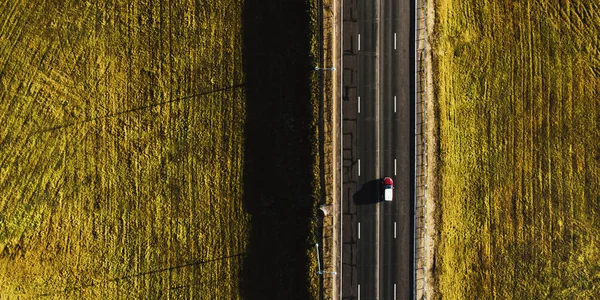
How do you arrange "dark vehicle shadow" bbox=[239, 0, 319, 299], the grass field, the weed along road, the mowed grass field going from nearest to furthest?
1. the weed along road
2. "dark vehicle shadow" bbox=[239, 0, 319, 299]
3. the grass field
4. the mowed grass field

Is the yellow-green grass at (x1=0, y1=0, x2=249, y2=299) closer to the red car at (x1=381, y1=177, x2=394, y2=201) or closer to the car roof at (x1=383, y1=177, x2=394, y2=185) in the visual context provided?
the red car at (x1=381, y1=177, x2=394, y2=201)

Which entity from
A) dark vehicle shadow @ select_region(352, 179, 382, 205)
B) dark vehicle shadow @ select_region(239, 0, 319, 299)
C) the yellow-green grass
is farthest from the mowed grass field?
the yellow-green grass

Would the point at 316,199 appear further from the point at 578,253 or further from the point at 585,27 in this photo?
the point at 585,27

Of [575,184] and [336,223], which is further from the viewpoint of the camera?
[575,184]

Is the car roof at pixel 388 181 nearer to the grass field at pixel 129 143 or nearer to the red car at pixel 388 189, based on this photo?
the red car at pixel 388 189

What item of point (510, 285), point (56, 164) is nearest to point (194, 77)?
point (56, 164)

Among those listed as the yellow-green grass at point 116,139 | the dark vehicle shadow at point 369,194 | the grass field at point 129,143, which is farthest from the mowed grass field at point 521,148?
the yellow-green grass at point 116,139

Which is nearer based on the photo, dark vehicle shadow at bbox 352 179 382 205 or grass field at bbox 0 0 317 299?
dark vehicle shadow at bbox 352 179 382 205
